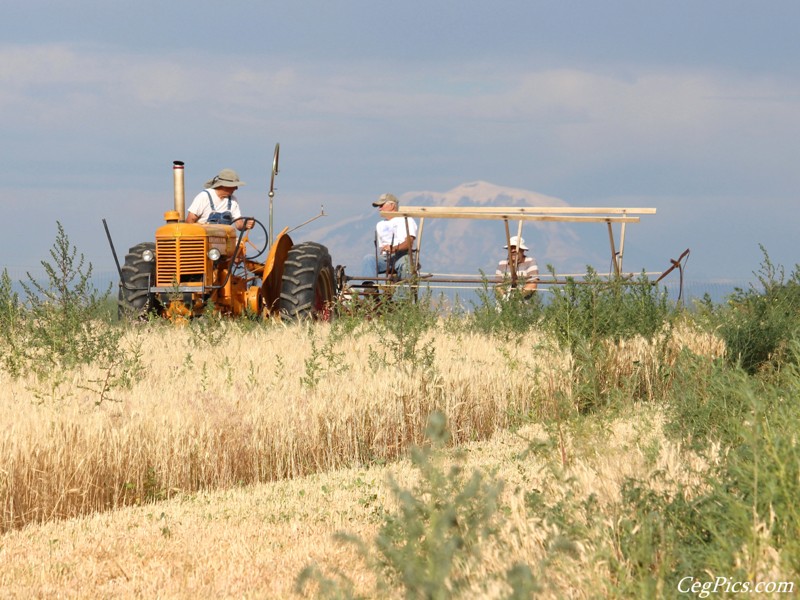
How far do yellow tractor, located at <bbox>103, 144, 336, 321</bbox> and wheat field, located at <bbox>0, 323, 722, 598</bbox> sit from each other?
2.32 m

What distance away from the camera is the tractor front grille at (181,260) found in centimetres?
1229

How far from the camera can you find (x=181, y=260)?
40.5 ft

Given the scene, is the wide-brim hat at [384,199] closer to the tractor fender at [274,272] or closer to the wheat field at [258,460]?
the tractor fender at [274,272]

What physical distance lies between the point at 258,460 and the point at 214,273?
18.4 feet

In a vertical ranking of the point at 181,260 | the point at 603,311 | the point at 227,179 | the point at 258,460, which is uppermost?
the point at 227,179

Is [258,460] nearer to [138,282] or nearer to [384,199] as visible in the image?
[138,282]

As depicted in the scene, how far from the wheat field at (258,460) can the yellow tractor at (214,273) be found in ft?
7.60

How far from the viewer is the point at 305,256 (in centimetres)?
1358

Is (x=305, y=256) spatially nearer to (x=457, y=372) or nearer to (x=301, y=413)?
(x=457, y=372)

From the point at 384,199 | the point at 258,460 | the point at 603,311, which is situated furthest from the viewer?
the point at 384,199
